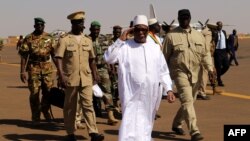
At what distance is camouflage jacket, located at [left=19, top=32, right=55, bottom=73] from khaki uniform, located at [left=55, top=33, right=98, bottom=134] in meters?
1.46

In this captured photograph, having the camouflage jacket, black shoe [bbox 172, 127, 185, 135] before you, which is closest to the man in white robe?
black shoe [bbox 172, 127, 185, 135]

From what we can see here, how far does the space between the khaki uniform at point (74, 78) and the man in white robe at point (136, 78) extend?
1.88 metres

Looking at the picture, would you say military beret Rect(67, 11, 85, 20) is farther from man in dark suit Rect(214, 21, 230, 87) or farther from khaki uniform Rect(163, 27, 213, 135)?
man in dark suit Rect(214, 21, 230, 87)

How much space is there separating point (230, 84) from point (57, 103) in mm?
9202

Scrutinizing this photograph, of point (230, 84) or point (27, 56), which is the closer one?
point (27, 56)

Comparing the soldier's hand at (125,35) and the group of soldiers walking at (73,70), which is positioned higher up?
the soldier's hand at (125,35)

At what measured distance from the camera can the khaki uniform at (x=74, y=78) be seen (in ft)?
26.9

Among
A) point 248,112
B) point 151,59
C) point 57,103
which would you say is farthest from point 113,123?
point 151,59

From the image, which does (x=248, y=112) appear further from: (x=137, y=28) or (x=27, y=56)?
(x=137, y=28)

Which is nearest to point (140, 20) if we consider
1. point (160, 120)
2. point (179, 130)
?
point (179, 130)

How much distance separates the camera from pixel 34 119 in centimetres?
1002

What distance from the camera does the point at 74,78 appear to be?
26.8ft

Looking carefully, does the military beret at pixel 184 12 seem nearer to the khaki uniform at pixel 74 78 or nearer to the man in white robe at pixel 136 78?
the khaki uniform at pixel 74 78

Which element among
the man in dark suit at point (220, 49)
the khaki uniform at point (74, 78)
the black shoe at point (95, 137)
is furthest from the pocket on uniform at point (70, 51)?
the man in dark suit at point (220, 49)
